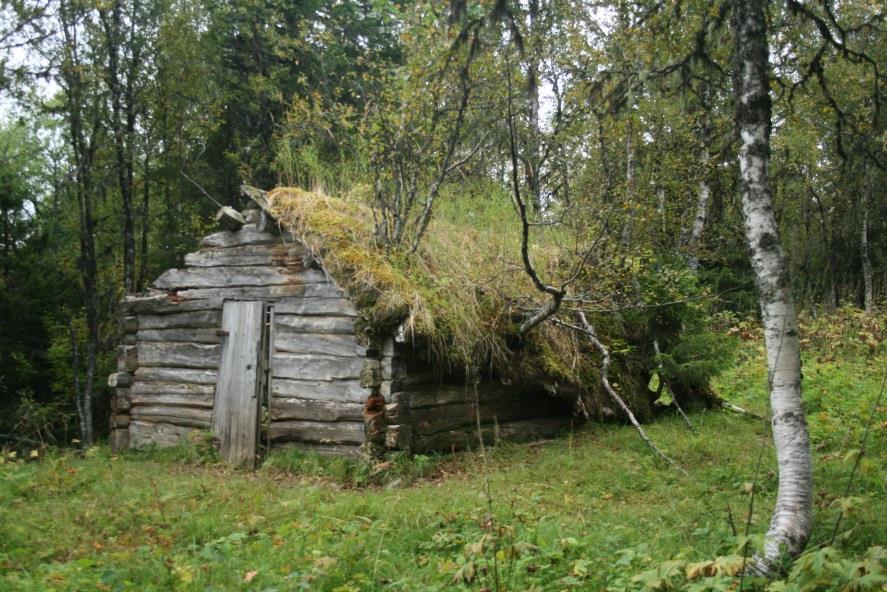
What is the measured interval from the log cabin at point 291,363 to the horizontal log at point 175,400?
0.8 inches

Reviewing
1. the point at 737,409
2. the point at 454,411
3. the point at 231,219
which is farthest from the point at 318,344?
the point at 737,409

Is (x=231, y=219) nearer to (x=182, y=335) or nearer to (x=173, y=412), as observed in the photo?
(x=182, y=335)

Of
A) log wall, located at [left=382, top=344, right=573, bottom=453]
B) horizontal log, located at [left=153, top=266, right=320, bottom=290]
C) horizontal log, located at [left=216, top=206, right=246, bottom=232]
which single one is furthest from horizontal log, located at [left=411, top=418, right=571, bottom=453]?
horizontal log, located at [left=216, top=206, right=246, bottom=232]

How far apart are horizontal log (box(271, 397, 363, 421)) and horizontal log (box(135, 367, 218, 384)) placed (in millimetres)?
1297

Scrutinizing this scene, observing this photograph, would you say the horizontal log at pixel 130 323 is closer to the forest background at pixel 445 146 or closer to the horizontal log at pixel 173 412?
the horizontal log at pixel 173 412

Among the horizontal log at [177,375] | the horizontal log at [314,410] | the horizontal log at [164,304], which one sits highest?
the horizontal log at [164,304]

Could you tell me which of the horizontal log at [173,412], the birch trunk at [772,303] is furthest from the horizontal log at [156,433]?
the birch trunk at [772,303]

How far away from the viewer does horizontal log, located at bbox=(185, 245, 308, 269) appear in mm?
9609

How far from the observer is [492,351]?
360 inches

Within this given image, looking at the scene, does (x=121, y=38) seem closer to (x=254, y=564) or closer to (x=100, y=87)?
(x=100, y=87)

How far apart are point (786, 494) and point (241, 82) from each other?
64.9 feet

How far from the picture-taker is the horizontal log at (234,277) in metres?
9.49

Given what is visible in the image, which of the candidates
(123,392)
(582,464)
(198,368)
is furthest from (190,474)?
(582,464)

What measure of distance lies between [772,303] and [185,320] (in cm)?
841
